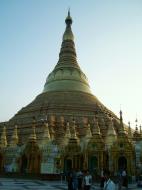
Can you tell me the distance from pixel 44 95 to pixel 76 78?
7983 millimetres

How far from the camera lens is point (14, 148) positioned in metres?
47.2

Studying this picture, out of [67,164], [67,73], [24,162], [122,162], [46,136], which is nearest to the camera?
[122,162]

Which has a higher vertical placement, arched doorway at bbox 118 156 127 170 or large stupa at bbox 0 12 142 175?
large stupa at bbox 0 12 142 175

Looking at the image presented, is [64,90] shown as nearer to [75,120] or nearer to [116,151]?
[75,120]

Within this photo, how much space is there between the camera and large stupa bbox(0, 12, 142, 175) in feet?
137

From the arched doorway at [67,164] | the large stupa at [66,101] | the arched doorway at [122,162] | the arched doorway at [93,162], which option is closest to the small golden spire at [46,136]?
the arched doorway at [67,164]

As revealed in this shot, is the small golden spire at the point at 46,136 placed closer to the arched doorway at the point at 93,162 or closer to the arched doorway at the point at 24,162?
the arched doorway at the point at 24,162

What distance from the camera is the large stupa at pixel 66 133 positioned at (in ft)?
137

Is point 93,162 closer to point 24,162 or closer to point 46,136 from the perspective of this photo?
point 46,136

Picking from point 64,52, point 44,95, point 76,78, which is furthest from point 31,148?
point 64,52

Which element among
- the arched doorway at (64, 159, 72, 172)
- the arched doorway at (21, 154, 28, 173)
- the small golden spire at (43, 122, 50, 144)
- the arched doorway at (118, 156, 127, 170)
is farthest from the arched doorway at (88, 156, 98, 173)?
the arched doorway at (21, 154, 28, 173)

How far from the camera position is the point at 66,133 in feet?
148

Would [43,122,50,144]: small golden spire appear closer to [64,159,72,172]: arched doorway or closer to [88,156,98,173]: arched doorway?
[64,159,72,172]: arched doorway

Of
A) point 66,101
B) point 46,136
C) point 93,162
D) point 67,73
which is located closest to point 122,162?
point 93,162
